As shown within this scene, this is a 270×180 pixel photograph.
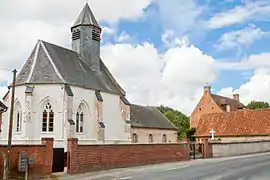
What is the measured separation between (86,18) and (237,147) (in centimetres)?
2220

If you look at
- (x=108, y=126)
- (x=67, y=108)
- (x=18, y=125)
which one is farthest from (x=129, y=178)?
(x=108, y=126)

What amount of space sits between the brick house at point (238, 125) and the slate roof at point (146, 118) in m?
7.06

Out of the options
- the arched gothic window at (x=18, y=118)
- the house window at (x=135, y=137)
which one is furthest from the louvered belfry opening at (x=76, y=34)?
the house window at (x=135, y=137)

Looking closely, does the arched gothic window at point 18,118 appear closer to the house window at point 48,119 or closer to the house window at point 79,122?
the house window at point 48,119

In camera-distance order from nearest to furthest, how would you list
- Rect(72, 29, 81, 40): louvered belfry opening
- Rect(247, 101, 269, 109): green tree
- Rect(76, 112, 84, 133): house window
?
Rect(76, 112, 84, 133): house window → Rect(72, 29, 81, 40): louvered belfry opening → Rect(247, 101, 269, 109): green tree

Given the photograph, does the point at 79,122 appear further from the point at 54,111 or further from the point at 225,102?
the point at 225,102

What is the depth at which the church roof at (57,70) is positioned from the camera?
31469mm

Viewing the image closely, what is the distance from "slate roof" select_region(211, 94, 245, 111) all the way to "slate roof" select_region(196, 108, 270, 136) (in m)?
7.80

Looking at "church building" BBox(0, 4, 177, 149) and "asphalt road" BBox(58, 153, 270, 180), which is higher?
"church building" BBox(0, 4, 177, 149)

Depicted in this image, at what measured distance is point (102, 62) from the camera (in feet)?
137

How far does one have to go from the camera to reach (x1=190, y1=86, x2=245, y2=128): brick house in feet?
204

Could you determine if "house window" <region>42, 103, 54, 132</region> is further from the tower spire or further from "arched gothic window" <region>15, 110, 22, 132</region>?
the tower spire

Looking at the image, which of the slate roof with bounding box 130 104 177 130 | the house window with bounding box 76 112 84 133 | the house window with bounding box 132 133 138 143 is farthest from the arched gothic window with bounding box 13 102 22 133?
the house window with bounding box 132 133 138 143

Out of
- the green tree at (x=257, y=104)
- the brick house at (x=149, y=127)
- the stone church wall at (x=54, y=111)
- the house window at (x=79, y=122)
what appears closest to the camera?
the stone church wall at (x=54, y=111)
